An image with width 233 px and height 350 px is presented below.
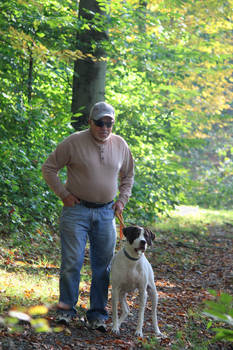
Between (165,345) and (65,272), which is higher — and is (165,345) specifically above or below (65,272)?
below

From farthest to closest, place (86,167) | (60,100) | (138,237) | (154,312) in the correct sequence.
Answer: (60,100) < (154,312) < (138,237) < (86,167)

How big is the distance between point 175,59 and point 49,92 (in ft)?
12.4

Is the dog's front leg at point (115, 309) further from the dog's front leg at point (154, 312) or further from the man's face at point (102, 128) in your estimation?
the man's face at point (102, 128)

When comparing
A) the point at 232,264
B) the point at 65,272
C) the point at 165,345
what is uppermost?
the point at 65,272

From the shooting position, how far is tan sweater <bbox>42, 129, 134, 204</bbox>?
15.3 ft

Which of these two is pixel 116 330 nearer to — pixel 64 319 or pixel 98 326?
pixel 98 326

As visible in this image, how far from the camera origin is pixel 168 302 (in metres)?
6.73

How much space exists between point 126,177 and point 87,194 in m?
0.69

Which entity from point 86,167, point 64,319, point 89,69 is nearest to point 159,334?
point 64,319

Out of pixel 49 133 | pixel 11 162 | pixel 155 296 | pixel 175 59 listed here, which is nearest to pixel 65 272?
pixel 155 296

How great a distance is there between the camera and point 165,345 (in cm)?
473

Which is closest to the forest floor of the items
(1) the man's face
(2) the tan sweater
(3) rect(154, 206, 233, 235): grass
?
(3) rect(154, 206, 233, 235): grass

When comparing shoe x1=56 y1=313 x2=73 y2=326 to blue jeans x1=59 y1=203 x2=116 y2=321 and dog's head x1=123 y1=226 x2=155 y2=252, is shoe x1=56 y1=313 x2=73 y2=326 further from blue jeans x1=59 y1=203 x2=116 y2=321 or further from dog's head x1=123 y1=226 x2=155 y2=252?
dog's head x1=123 y1=226 x2=155 y2=252

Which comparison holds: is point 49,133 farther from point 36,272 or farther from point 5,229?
point 36,272
